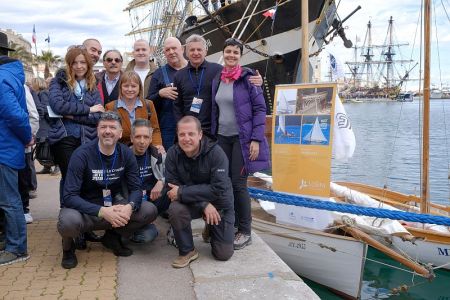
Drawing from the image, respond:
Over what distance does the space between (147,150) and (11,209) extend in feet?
4.34

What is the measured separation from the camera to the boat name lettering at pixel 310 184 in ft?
19.7

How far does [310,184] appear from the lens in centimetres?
609

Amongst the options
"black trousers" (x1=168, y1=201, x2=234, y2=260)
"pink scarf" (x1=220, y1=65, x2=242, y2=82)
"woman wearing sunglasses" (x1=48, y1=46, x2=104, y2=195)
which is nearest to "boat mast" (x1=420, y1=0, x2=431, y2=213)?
"pink scarf" (x1=220, y1=65, x2=242, y2=82)

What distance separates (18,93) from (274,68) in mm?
16181

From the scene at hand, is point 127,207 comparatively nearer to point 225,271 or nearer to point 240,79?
point 225,271

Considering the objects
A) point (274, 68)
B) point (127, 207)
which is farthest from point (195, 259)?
point (274, 68)

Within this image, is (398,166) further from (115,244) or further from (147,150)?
(115,244)

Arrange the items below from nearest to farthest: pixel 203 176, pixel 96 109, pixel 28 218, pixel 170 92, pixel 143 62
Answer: pixel 203 176
pixel 96 109
pixel 170 92
pixel 143 62
pixel 28 218

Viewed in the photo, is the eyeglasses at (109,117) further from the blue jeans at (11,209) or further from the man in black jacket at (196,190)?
the blue jeans at (11,209)

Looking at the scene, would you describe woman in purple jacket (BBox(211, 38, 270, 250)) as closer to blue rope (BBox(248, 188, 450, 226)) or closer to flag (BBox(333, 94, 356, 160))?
blue rope (BBox(248, 188, 450, 226))

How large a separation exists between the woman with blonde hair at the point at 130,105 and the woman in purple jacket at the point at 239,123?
2.20ft

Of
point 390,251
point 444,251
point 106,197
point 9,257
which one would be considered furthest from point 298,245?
point 9,257

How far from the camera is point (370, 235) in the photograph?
6.43 metres

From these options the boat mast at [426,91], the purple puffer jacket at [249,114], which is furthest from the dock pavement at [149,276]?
the boat mast at [426,91]
